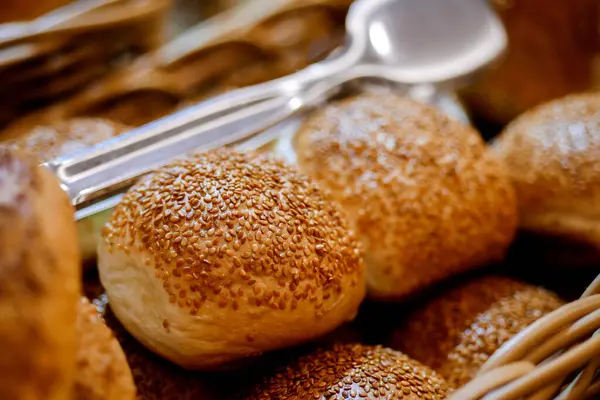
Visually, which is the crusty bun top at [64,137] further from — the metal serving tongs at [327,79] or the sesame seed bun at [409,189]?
the sesame seed bun at [409,189]

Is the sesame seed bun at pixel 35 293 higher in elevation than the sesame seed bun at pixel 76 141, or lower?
higher

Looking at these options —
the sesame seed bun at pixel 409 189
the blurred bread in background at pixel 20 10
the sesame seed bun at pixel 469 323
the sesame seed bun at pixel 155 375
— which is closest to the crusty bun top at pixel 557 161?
the sesame seed bun at pixel 409 189

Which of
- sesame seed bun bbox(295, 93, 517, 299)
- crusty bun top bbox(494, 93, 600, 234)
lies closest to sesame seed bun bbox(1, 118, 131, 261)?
sesame seed bun bbox(295, 93, 517, 299)

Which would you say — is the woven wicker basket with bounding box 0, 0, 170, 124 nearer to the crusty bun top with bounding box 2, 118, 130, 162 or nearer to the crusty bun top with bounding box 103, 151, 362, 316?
the crusty bun top with bounding box 2, 118, 130, 162

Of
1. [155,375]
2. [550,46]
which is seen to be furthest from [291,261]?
[550,46]

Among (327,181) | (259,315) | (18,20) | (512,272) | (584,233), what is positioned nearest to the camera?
(259,315)

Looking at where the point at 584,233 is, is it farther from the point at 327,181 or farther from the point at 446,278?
the point at 327,181

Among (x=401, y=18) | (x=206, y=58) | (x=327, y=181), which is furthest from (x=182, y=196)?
(x=401, y=18)
